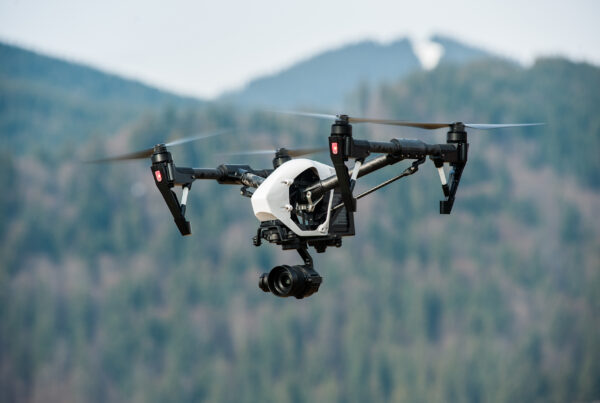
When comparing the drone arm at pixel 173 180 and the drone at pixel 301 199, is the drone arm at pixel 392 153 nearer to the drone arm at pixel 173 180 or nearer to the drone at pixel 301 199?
the drone at pixel 301 199

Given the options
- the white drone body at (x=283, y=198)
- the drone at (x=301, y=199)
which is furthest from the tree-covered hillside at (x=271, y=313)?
the white drone body at (x=283, y=198)

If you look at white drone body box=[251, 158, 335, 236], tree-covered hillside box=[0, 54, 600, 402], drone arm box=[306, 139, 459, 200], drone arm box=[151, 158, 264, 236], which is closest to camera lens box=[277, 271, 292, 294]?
white drone body box=[251, 158, 335, 236]

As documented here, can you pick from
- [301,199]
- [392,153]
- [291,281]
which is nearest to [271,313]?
[301,199]

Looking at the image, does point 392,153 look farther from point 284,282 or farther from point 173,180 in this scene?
point 173,180

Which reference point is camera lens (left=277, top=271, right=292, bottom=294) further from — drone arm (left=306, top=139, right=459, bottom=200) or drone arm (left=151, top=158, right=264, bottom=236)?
drone arm (left=151, top=158, right=264, bottom=236)

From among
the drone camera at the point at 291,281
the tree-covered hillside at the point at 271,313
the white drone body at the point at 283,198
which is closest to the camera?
the drone camera at the point at 291,281

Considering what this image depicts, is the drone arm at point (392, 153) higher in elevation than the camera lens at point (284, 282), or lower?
higher
